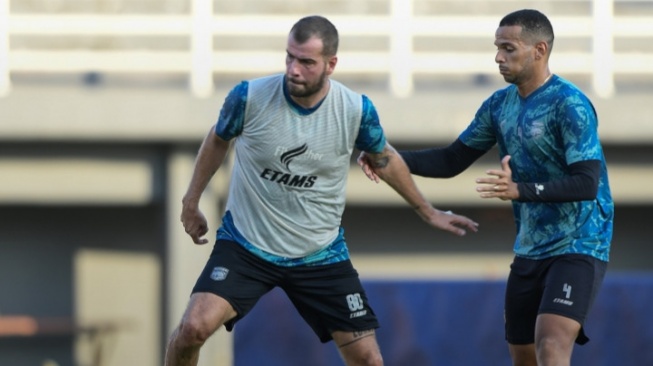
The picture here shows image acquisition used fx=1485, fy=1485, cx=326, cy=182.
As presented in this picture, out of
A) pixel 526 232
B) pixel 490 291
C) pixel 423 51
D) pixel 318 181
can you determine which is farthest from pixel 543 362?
pixel 423 51

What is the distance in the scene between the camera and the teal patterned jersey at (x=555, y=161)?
24.2ft

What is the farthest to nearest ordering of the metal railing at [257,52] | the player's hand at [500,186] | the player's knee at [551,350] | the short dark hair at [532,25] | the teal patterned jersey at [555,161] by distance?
the metal railing at [257,52]
the short dark hair at [532,25]
the teal patterned jersey at [555,161]
the player's knee at [551,350]
the player's hand at [500,186]

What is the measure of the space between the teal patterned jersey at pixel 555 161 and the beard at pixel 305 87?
3.33 ft

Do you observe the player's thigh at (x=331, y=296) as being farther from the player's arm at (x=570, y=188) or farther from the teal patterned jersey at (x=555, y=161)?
the player's arm at (x=570, y=188)

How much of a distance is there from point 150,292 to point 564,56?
473cm

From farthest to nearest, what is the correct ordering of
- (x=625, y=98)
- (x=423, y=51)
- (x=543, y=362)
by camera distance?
(x=423, y=51)
(x=625, y=98)
(x=543, y=362)

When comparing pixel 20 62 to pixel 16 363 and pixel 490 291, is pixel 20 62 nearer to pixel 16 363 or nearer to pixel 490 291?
pixel 16 363

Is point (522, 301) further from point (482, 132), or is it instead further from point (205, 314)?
point (205, 314)

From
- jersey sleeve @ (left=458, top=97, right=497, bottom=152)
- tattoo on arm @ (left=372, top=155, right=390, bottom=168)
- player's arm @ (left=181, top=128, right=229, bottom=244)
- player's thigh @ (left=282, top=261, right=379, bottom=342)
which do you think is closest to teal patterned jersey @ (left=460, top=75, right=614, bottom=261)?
jersey sleeve @ (left=458, top=97, right=497, bottom=152)

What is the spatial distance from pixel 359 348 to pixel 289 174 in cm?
99

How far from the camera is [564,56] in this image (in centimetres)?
1378

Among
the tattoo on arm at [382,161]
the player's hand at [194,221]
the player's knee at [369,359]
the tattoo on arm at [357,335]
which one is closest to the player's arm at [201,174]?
the player's hand at [194,221]

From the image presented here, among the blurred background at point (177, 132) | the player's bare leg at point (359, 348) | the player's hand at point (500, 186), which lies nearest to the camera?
the player's hand at point (500, 186)

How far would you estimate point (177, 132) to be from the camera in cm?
1329
